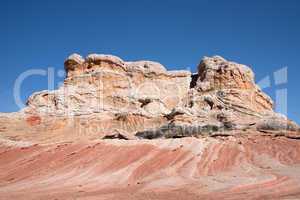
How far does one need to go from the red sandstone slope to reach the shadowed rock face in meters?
0.03

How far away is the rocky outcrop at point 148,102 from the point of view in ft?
70.7

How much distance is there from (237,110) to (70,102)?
12809 mm

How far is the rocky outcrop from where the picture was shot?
849 inches

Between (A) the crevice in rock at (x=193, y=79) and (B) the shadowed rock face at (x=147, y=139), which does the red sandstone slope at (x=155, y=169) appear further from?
(A) the crevice in rock at (x=193, y=79)

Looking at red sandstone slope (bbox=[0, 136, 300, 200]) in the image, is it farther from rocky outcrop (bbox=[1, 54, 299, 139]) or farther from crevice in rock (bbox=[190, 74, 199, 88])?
crevice in rock (bbox=[190, 74, 199, 88])

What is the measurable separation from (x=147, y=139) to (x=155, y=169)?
18.7 ft

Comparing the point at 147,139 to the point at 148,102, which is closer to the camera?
the point at 147,139

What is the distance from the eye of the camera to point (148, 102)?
32281 mm

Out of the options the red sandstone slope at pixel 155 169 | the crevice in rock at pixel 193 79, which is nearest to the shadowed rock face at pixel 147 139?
the red sandstone slope at pixel 155 169

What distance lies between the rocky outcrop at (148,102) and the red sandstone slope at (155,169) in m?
3.26

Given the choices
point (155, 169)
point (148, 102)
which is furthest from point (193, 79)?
point (155, 169)

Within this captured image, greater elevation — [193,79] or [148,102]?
[193,79]

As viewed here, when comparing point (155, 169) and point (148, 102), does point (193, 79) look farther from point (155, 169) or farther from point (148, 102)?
point (155, 169)

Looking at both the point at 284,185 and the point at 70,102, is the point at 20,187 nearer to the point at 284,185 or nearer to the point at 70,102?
the point at 284,185
